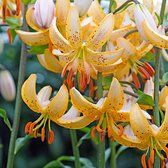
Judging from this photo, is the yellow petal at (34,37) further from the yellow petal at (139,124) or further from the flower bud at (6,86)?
the flower bud at (6,86)

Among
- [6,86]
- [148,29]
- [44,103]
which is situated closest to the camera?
[148,29]

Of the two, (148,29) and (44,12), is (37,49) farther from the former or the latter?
(148,29)

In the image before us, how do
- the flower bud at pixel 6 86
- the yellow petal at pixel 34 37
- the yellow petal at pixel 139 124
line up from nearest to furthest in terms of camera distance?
1. the yellow petal at pixel 139 124
2. the yellow petal at pixel 34 37
3. the flower bud at pixel 6 86

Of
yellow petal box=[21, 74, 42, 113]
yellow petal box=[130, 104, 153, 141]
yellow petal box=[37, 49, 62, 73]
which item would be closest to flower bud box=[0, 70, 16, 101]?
yellow petal box=[37, 49, 62, 73]

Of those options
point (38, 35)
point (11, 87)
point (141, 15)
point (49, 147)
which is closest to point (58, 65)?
point (38, 35)

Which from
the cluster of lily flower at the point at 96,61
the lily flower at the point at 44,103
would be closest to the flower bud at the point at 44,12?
the cluster of lily flower at the point at 96,61

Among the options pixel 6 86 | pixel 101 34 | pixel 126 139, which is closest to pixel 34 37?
pixel 101 34

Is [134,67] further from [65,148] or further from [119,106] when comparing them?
[65,148]

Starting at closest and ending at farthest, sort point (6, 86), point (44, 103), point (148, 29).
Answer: point (148, 29)
point (44, 103)
point (6, 86)
